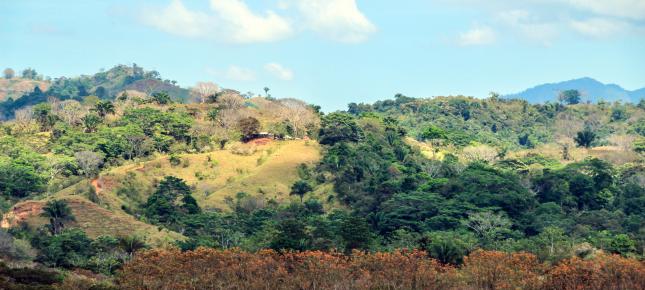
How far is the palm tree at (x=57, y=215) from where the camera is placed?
7912 cm

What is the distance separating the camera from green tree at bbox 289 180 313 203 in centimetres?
9344

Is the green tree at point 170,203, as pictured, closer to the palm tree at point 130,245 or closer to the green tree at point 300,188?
the green tree at point 300,188

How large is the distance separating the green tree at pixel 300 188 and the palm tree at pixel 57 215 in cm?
2384

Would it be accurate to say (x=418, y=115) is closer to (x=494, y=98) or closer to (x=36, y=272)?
(x=494, y=98)

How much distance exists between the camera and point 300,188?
93438mm

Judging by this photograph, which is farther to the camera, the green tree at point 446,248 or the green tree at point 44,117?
the green tree at point 44,117

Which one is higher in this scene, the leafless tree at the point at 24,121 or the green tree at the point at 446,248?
the leafless tree at the point at 24,121

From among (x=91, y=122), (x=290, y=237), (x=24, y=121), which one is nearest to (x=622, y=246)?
(x=290, y=237)

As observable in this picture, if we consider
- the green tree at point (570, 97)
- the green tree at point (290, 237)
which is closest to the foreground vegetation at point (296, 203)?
the green tree at point (290, 237)

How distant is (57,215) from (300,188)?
83.8ft

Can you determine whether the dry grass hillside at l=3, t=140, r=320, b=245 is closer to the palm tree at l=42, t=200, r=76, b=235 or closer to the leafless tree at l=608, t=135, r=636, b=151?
the palm tree at l=42, t=200, r=76, b=235

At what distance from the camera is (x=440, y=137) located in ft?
386

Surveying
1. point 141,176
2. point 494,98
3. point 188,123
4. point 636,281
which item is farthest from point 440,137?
point 636,281

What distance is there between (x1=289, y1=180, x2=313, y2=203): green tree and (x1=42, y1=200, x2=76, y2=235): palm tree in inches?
939
